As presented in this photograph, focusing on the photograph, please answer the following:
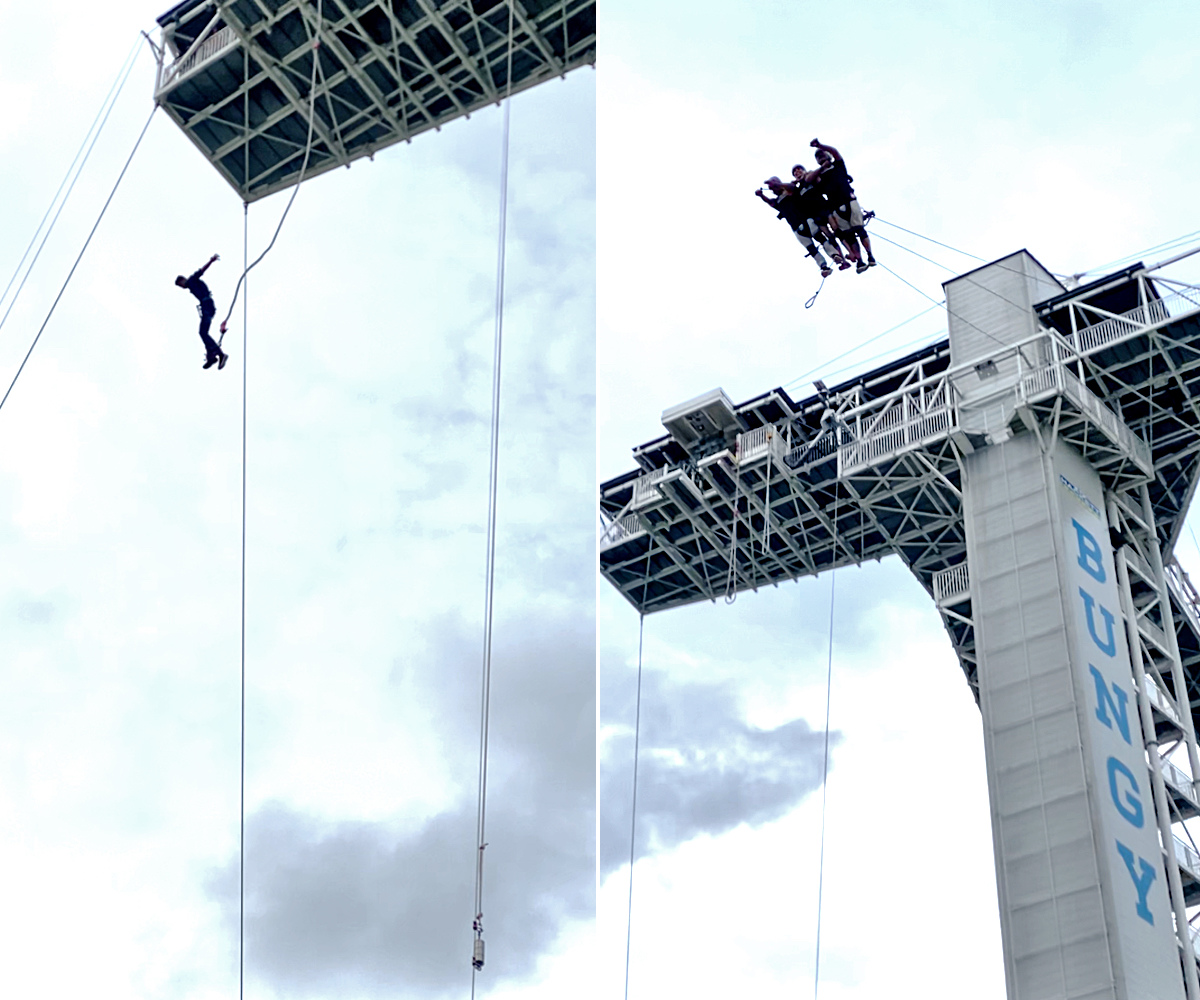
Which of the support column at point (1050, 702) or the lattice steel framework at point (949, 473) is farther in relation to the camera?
the lattice steel framework at point (949, 473)

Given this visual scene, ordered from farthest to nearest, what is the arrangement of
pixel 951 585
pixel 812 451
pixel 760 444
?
pixel 760 444 → pixel 812 451 → pixel 951 585

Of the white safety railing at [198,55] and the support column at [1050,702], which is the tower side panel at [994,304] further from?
the white safety railing at [198,55]

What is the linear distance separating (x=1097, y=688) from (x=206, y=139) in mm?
24006

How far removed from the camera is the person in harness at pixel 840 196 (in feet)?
94.5

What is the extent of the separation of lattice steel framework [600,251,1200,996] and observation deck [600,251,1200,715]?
0.05 meters

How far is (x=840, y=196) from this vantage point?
29.6m

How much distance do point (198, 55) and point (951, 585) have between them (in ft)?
73.9

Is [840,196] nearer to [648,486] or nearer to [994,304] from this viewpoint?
[994,304]

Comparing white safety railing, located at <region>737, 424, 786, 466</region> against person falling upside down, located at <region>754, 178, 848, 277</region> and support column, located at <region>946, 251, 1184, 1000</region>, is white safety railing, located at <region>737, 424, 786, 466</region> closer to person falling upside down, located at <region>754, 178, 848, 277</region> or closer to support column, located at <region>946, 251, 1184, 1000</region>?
support column, located at <region>946, 251, 1184, 1000</region>

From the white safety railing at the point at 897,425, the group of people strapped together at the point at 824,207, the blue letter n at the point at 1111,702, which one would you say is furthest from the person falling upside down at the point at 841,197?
the blue letter n at the point at 1111,702

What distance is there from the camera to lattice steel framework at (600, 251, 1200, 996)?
35.0 meters

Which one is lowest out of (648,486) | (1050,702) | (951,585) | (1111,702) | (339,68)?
(1050,702)

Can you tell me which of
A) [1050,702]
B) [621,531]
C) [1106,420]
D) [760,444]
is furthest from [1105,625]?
[621,531]

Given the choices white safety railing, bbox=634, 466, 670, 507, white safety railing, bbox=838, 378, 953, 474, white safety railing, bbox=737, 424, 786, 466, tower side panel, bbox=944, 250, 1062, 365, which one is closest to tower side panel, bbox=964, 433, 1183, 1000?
white safety railing, bbox=838, 378, 953, 474
